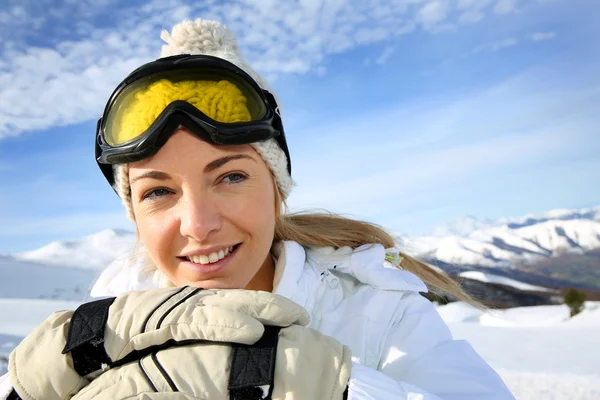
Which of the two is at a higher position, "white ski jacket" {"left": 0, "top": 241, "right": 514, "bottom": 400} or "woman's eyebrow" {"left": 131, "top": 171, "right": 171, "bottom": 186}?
"woman's eyebrow" {"left": 131, "top": 171, "right": 171, "bottom": 186}

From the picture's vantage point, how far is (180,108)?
5.90ft

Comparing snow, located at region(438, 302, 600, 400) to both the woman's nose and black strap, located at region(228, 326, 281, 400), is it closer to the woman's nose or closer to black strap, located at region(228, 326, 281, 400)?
the woman's nose

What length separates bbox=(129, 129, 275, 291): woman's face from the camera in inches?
68.9

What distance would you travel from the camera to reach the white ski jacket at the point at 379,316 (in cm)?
164

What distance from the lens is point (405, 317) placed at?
1.94 meters

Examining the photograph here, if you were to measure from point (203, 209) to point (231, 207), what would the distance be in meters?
0.11

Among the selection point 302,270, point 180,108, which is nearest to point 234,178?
point 180,108

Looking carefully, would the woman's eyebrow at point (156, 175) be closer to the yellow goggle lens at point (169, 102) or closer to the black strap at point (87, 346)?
the yellow goggle lens at point (169, 102)

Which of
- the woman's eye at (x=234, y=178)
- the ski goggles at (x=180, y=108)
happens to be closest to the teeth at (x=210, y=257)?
the woman's eye at (x=234, y=178)

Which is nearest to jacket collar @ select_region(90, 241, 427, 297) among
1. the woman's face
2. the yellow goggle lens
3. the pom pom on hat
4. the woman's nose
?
the woman's face

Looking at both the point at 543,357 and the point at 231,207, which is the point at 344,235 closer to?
the point at 231,207

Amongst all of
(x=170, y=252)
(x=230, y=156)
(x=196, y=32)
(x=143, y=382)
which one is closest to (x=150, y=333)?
(x=143, y=382)

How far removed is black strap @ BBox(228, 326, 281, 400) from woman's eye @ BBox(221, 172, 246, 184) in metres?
0.78

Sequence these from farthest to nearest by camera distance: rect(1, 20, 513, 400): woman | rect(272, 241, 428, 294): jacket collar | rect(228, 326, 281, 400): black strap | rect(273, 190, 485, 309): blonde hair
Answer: rect(273, 190, 485, 309): blonde hair → rect(272, 241, 428, 294): jacket collar → rect(1, 20, 513, 400): woman → rect(228, 326, 281, 400): black strap
